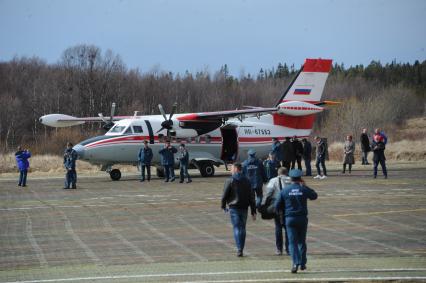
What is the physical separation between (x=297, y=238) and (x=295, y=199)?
0.64m

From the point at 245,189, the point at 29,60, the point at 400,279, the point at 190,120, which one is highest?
the point at 29,60

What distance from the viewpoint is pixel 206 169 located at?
115 feet

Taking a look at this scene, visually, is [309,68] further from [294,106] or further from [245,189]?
[245,189]

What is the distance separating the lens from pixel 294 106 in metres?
35.5

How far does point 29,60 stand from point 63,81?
65.1ft

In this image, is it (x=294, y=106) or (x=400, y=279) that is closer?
(x=400, y=279)

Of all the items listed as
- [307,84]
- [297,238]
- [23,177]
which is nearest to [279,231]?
[297,238]

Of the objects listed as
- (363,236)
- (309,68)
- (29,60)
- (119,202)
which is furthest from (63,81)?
(363,236)

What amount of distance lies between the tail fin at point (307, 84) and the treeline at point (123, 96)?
79.3ft

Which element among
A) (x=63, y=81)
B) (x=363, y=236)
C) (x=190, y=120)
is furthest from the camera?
(x=63, y=81)

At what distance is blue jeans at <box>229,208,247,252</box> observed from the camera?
45.9ft

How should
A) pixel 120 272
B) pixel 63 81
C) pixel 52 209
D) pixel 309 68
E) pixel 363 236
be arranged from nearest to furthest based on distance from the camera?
pixel 120 272 < pixel 363 236 < pixel 52 209 < pixel 309 68 < pixel 63 81

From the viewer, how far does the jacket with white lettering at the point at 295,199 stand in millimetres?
12352

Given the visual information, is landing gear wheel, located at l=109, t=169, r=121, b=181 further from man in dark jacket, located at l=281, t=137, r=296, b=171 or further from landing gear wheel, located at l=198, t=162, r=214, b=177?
man in dark jacket, located at l=281, t=137, r=296, b=171
